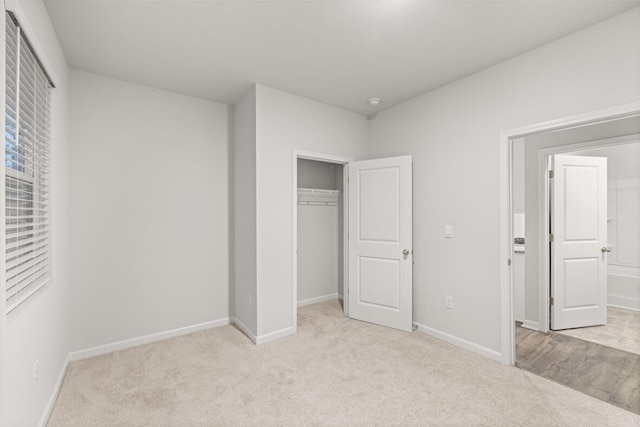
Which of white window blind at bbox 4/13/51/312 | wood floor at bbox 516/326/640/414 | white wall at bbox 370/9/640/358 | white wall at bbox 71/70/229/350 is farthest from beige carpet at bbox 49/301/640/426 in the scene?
white window blind at bbox 4/13/51/312

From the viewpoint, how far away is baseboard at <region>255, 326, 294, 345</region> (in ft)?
9.66

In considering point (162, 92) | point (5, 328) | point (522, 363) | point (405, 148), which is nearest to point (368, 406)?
point (522, 363)

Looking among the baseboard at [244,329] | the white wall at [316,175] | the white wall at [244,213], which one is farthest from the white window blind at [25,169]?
the white wall at [316,175]

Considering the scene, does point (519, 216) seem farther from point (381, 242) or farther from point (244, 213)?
point (244, 213)

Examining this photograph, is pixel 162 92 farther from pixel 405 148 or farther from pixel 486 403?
pixel 486 403

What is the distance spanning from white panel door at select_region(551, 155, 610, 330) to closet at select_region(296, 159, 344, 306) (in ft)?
8.61

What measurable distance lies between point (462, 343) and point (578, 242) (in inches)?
73.8

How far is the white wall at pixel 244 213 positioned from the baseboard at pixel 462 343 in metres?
1.81

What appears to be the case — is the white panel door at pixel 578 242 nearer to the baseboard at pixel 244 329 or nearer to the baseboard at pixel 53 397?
the baseboard at pixel 244 329

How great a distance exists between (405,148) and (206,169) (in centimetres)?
230

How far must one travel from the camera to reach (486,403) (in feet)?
6.57

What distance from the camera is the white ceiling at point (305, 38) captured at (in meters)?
1.91

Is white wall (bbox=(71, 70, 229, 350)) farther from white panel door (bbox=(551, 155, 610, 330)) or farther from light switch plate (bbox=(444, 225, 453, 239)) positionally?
white panel door (bbox=(551, 155, 610, 330))

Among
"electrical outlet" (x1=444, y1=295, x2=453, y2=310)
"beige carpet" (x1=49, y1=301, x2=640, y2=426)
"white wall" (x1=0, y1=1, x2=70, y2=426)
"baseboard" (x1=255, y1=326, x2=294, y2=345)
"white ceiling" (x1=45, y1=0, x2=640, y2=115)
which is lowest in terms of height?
"beige carpet" (x1=49, y1=301, x2=640, y2=426)
